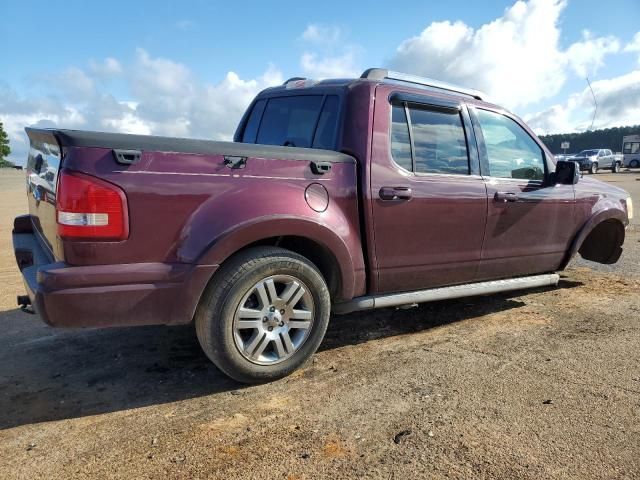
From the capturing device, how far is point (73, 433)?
2725 mm

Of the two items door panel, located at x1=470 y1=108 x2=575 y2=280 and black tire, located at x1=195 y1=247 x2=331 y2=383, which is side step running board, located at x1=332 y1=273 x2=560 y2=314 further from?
black tire, located at x1=195 y1=247 x2=331 y2=383

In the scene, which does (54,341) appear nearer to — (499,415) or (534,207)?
(499,415)

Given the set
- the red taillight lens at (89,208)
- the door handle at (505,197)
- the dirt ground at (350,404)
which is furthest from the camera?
the door handle at (505,197)

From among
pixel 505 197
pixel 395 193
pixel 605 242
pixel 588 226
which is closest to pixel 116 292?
pixel 395 193

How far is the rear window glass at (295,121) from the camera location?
381 centimetres

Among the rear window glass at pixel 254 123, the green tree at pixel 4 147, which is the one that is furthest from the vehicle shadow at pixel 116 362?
the green tree at pixel 4 147

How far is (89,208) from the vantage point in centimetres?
268

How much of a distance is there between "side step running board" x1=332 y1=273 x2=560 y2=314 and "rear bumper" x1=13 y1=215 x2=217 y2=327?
44.0 inches

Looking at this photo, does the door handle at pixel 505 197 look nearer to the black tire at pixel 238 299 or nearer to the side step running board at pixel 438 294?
the side step running board at pixel 438 294

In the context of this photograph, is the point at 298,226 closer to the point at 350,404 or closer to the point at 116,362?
the point at 350,404

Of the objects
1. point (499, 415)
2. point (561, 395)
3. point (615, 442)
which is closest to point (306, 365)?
point (499, 415)

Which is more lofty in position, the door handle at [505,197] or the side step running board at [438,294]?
the door handle at [505,197]

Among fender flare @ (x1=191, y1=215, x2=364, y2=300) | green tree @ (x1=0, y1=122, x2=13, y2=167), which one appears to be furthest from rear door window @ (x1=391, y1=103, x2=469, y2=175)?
green tree @ (x1=0, y1=122, x2=13, y2=167)

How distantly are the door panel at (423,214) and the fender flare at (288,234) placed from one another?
258mm
